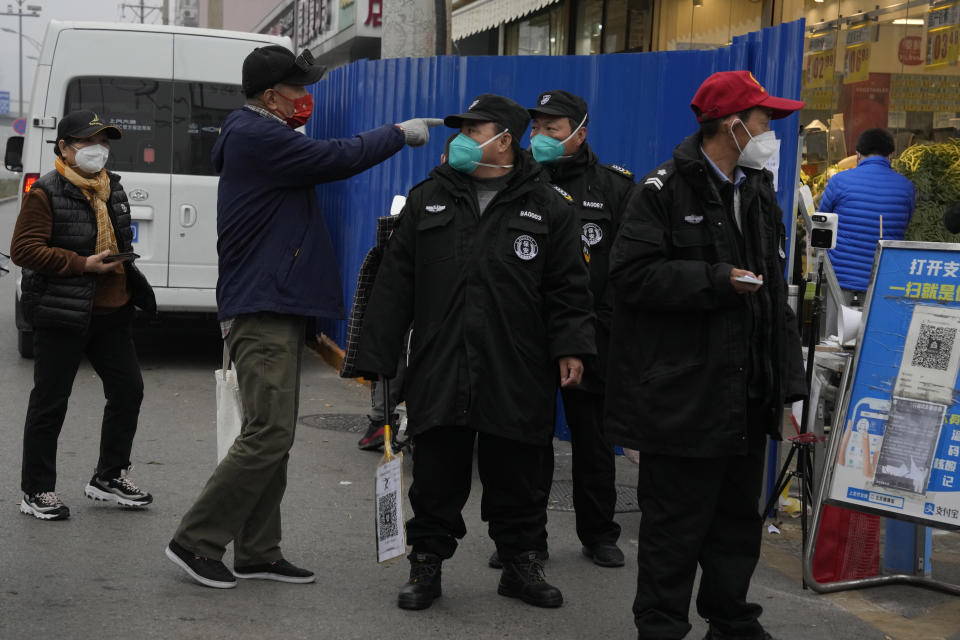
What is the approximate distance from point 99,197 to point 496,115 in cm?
236

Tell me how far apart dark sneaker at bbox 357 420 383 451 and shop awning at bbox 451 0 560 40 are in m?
7.25

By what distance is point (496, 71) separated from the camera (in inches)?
332

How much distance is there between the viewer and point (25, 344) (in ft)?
35.1

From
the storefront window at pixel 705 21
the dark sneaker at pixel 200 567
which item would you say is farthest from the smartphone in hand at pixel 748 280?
the storefront window at pixel 705 21

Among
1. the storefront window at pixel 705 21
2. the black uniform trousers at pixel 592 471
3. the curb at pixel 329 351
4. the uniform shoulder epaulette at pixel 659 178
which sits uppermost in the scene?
the storefront window at pixel 705 21

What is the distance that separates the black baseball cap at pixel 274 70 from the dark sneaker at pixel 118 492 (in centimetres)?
224

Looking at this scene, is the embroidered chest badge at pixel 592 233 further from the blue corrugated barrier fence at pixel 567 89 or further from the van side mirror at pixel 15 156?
the van side mirror at pixel 15 156

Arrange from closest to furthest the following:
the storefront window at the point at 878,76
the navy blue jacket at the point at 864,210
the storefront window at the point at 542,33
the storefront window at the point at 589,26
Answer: the navy blue jacket at the point at 864,210 < the storefront window at the point at 878,76 < the storefront window at the point at 589,26 < the storefront window at the point at 542,33

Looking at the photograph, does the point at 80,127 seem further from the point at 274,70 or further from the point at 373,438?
the point at 373,438

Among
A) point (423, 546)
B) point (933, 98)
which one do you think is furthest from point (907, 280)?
point (933, 98)

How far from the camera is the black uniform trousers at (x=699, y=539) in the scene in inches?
167

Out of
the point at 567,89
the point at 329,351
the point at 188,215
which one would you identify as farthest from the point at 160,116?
the point at 567,89

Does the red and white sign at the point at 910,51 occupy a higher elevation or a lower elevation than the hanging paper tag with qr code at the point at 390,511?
higher

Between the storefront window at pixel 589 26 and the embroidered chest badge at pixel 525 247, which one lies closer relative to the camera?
the embroidered chest badge at pixel 525 247
